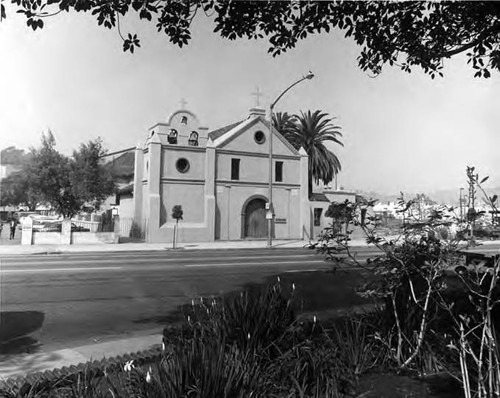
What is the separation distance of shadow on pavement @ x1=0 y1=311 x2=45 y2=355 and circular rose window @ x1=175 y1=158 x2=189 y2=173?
23402 millimetres

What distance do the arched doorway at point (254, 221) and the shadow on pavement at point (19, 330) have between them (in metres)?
25.3

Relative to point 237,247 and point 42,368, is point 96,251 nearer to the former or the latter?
point 237,247

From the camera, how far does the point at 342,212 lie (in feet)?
13.3

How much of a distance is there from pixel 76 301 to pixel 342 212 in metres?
6.68

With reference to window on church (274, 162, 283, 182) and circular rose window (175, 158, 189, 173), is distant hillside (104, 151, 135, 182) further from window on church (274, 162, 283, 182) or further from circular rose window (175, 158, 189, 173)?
window on church (274, 162, 283, 182)

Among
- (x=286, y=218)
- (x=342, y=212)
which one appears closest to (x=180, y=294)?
(x=342, y=212)

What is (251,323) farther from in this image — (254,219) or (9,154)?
(254,219)

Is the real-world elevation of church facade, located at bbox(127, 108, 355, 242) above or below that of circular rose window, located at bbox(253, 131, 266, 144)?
below

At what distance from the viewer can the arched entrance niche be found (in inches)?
1296

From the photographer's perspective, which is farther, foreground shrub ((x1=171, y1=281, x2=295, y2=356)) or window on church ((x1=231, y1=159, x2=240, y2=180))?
window on church ((x1=231, y1=159, x2=240, y2=180))

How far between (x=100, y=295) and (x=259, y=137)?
24.1 meters

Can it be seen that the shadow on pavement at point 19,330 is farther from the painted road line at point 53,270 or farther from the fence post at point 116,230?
the fence post at point 116,230

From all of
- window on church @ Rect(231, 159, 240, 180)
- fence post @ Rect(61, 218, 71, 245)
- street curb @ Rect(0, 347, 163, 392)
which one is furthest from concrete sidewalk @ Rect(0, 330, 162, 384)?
window on church @ Rect(231, 159, 240, 180)

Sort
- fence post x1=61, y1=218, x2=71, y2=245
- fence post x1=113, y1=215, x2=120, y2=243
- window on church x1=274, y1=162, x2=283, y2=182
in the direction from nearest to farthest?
fence post x1=61, y1=218, x2=71, y2=245, fence post x1=113, y1=215, x2=120, y2=243, window on church x1=274, y1=162, x2=283, y2=182
